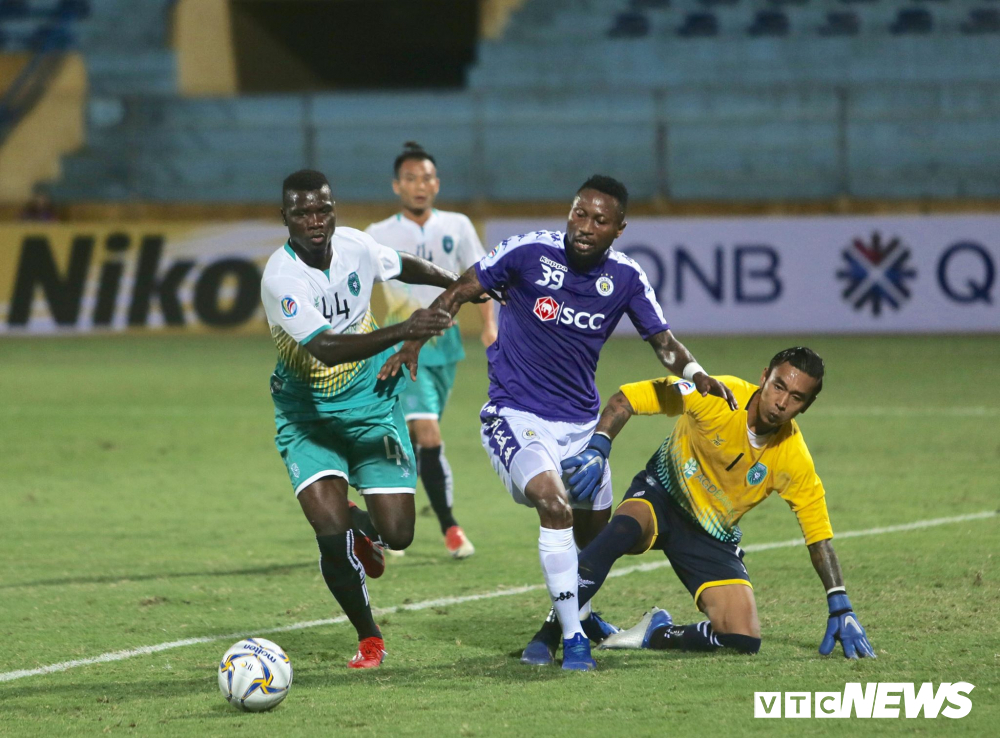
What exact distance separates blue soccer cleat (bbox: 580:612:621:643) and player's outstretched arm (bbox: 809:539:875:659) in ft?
2.96

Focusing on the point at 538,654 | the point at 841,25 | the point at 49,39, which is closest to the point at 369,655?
the point at 538,654

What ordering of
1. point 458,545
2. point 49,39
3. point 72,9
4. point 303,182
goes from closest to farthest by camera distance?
point 303,182 → point 458,545 → point 49,39 → point 72,9

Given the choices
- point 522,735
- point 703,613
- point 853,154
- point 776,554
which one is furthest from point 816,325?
point 522,735

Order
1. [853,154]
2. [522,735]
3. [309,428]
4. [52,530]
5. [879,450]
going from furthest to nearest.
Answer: [853,154]
[879,450]
[52,530]
[309,428]
[522,735]

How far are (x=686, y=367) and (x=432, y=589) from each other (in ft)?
6.88

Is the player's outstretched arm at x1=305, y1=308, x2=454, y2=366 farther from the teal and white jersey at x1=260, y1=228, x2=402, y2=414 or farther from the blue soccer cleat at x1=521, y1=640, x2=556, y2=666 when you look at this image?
the blue soccer cleat at x1=521, y1=640, x2=556, y2=666

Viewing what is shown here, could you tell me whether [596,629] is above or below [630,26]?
below

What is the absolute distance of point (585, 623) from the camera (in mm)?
5906

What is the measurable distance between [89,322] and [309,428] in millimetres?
14782

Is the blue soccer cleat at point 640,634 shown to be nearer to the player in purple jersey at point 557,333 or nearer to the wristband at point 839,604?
the player in purple jersey at point 557,333

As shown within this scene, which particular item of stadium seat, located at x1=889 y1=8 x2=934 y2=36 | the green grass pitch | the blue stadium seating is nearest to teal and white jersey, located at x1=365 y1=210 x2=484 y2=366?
the green grass pitch

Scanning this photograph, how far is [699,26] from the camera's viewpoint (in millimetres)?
23188

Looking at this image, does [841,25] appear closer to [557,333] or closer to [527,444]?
[557,333]

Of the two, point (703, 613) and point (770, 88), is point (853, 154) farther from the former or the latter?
point (703, 613)
